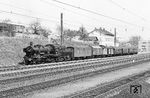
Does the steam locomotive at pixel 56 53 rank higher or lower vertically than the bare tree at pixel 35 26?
lower

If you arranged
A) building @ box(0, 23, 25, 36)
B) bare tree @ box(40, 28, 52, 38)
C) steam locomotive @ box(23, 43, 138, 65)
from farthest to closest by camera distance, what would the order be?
bare tree @ box(40, 28, 52, 38), building @ box(0, 23, 25, 36), steam locomotive @ box(23, 43, 138, 65)

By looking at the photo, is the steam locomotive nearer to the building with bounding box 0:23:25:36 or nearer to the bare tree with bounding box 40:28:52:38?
the building with bounding box 0:23:25:36

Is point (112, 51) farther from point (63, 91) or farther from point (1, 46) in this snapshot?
point (63, 91)

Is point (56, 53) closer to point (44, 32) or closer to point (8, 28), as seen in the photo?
point (8, 28)

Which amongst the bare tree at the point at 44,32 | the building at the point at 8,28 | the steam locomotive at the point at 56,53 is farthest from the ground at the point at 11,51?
the bare tree at the point at 44,32

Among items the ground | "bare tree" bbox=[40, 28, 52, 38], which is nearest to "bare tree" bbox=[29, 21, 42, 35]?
"bare tree" bbox=[40, 28, 52, 38]

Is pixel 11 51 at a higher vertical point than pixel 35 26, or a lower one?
lower

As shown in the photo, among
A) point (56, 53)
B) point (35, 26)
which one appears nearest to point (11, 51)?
point (56, 53)

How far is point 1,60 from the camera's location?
32.1 meters

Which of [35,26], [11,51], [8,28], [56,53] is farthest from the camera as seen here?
[35,26]

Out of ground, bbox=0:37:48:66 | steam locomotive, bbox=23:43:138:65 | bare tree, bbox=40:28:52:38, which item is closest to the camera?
steam locomotive, bbox=23:43:138:65

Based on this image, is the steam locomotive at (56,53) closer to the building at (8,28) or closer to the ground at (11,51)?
the ground at (11,51)

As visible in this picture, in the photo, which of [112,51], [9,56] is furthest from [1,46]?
[112,51]

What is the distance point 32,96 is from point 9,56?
2503cm
